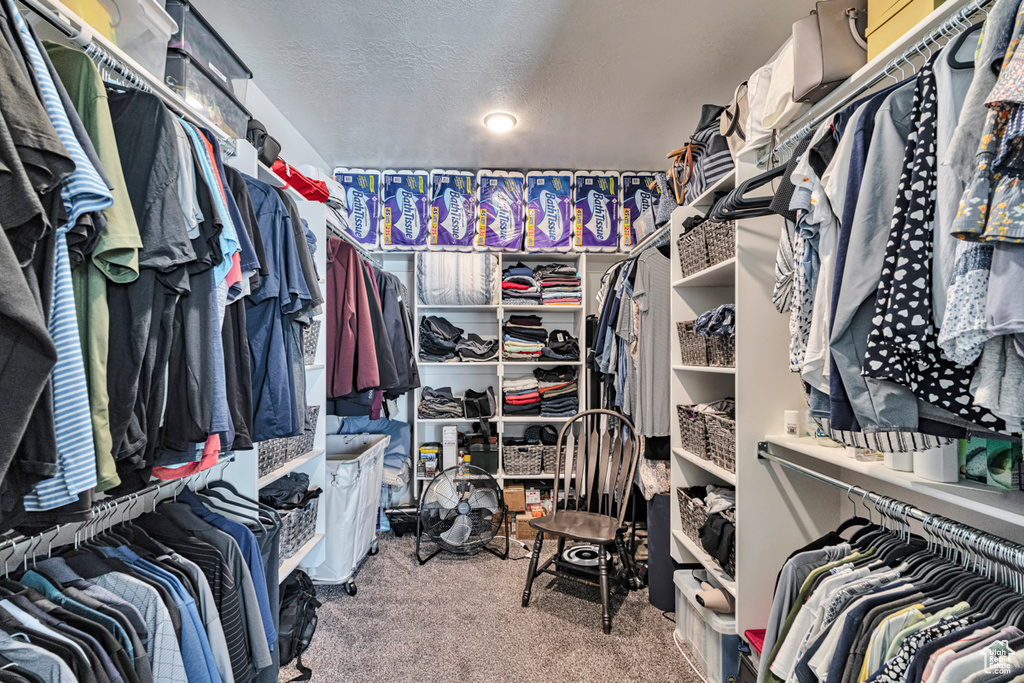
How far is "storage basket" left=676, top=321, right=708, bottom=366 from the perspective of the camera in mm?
1926

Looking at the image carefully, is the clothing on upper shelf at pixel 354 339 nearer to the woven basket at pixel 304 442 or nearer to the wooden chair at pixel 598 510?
the woven basket at pixel 304 442

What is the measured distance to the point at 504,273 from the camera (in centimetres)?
355

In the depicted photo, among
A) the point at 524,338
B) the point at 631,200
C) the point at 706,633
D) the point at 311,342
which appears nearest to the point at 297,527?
the point at 311,342

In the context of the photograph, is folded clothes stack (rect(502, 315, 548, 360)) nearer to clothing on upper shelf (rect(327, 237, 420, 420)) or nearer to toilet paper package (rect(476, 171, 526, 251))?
toilet paper package (rect(476, 171, 526, 251))

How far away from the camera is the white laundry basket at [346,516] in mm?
2393

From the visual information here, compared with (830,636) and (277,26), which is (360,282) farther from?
(830,636)

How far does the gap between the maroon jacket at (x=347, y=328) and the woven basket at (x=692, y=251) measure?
4.64ft

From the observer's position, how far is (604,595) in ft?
6.98

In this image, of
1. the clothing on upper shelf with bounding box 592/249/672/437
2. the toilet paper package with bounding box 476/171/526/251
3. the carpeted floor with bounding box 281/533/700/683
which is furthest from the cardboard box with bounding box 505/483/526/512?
the toilet paper package with bounding box 476/171/526/251

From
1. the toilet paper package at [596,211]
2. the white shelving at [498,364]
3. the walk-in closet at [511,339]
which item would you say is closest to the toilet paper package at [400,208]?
the walk-in closet at [511,339]

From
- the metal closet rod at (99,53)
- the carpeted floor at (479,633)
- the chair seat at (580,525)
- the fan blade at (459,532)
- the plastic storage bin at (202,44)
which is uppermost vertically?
the plastic storage bin at (202,44)

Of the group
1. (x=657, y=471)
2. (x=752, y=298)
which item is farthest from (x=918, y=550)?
(x=657, y=471)

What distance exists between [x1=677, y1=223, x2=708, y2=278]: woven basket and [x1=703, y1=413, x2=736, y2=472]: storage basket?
0.57 metres

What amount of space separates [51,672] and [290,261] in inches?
39.3
